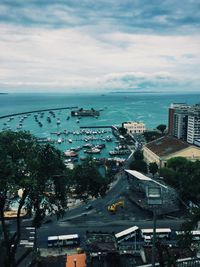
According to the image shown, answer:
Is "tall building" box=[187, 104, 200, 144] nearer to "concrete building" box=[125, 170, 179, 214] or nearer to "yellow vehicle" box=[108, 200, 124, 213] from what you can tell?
"concrete building" box=[125, 170, 179, 214]

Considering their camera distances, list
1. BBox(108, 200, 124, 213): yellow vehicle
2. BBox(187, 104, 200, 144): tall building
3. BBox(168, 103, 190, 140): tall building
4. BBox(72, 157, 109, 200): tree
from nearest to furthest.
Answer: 1. BBox(108, 200, 124, 213): yellow vehicle
2. BBox(72, 157, 109, 200): tree
3. BBox(187, 104, 200, 144): tall building
4. BBox(168, 103, 190, 140): tall building

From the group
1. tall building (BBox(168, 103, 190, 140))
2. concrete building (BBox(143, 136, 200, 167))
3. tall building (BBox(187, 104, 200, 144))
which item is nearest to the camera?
concrete building (BBox(143, 136, 200, 167))

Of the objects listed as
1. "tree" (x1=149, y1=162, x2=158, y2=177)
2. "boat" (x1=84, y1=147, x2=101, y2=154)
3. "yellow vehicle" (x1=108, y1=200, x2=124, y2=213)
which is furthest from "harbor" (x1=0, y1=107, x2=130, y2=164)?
"tree" (x1=149, y1=162, x2=158, y2=177)

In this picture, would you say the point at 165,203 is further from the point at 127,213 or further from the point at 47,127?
the point at 47,127

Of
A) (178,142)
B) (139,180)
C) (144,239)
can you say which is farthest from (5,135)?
(178,142)

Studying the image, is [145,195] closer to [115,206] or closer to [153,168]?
[115,206]


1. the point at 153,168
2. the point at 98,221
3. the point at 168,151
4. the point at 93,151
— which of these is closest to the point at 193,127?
the point at 93,151

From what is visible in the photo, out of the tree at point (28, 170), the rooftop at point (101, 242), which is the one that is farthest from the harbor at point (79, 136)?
the tree at point (28, 170)

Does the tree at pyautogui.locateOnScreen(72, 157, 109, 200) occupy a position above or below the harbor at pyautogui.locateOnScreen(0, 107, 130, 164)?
above
